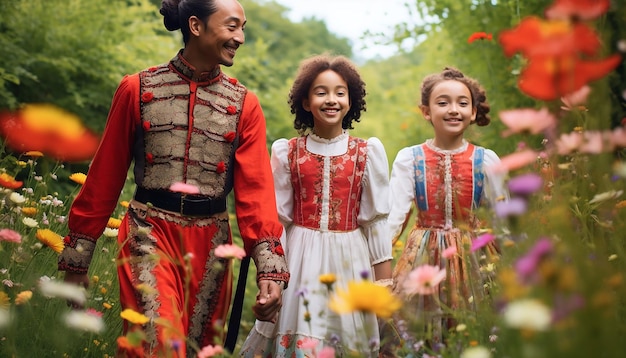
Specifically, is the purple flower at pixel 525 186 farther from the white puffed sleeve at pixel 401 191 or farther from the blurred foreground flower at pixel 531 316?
the white puffed sleeve at pixel 401 191

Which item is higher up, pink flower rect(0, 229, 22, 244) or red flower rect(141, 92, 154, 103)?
red flower rect(141, 92, 154, 103)

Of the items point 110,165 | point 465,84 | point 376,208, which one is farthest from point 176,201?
point 465,84

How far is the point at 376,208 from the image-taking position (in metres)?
3.55

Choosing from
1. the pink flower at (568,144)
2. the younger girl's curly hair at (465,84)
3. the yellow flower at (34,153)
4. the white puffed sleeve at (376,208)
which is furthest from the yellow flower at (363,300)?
the younger girl's curly hair at (465,84)

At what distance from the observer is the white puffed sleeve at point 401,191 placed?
12.8 ft

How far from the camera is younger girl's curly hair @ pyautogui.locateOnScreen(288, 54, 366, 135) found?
3785mm

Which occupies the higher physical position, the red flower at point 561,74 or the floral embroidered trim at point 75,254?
the red flower at point 561,74

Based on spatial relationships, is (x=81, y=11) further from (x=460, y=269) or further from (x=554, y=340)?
(x=554, y=340)

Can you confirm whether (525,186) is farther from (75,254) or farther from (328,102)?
(328,102)

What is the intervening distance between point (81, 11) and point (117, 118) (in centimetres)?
456

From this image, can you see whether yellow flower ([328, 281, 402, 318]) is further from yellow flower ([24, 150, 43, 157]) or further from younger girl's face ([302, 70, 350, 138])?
yellow flower ([24, 150, 43, 157])

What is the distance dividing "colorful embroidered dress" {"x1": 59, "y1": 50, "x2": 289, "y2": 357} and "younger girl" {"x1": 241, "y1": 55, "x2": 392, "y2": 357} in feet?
1.95

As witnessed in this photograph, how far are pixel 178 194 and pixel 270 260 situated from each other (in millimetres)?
433

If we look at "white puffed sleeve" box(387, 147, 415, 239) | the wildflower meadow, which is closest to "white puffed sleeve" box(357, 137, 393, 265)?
"white puffed sleeve" box(387, 147, 415, 239)
